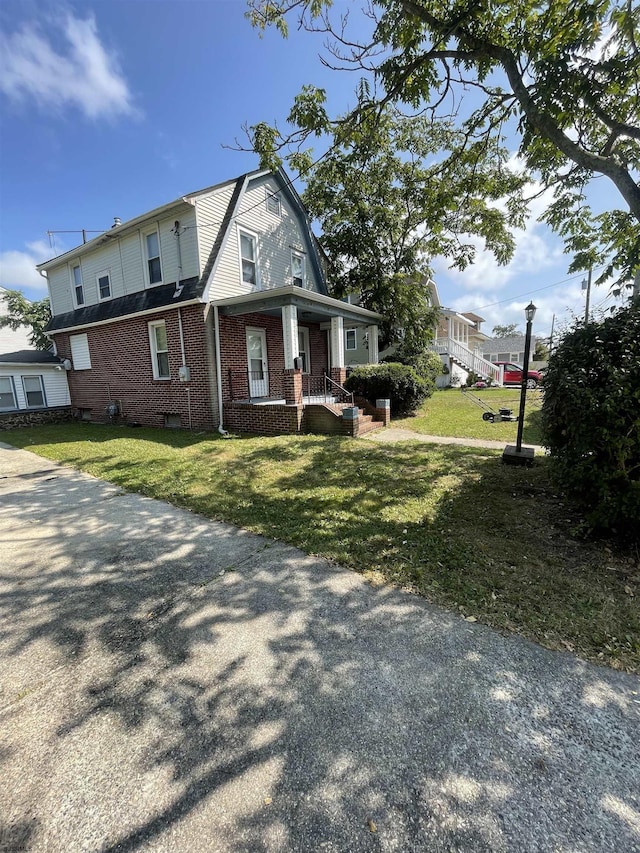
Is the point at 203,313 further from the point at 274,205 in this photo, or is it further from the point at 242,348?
the point at 274,205

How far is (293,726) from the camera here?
1823 mm

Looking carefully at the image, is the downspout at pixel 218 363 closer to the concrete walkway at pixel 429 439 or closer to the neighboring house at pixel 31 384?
the concrete walkway at pixel 429 439

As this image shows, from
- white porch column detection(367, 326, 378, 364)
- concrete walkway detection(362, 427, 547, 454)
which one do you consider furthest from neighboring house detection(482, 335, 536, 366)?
concrete walkway detection(362, 427, 547, 454)

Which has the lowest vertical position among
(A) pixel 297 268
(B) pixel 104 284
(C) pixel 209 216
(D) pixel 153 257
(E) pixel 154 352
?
(E) pixel 154 352

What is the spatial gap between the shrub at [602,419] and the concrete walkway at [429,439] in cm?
398

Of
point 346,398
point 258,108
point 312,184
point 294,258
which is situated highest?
point 312,184

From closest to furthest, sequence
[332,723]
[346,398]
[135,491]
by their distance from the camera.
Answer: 1. [332,723]
2. [135,491]
3. [346,398]

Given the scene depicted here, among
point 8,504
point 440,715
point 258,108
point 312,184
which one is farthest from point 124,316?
point 440,715

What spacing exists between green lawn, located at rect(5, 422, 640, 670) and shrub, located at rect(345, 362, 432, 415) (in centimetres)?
383

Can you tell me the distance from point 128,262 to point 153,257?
1.20m

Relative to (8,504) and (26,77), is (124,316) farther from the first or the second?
(8,504)

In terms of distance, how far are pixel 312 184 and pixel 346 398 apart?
1021cm

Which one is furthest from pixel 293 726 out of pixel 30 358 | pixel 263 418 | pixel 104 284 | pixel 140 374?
pixel 30 358

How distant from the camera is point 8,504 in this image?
16.4 feet
